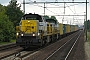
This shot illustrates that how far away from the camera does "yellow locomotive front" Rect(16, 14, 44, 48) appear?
21797mm

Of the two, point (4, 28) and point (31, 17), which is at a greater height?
point (31, 17)

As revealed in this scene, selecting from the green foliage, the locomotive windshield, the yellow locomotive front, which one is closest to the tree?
the green foliage

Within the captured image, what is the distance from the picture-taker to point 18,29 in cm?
2228

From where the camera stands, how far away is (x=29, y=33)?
22000mm

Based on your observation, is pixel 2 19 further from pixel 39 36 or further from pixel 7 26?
pixel 39 36

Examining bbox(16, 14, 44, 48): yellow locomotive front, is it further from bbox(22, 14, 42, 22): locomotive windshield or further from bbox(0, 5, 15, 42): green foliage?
bbox(0, 5, 15, 42): green foliage

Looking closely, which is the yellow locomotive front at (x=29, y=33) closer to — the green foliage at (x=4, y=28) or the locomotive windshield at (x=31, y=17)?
the locomotive windshield at (x=31, y=17)

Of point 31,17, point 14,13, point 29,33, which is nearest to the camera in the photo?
point 29,33

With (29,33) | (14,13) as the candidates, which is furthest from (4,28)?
(29,33)

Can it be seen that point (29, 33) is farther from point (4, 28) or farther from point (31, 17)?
point (4, 28)

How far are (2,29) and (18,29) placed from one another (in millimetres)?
14554

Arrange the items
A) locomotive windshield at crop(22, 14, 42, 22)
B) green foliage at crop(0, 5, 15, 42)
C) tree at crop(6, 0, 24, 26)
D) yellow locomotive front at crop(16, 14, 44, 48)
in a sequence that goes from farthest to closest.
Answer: tree at crop(6, 0, 24, 26), green foliage at crop(0, 5, 15, 42), locomotive windshield at crop(22, 14, 42, 22), yellow locomotive front at crop(16, 14, 44, 48)

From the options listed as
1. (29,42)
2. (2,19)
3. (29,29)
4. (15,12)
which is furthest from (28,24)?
(15,12)

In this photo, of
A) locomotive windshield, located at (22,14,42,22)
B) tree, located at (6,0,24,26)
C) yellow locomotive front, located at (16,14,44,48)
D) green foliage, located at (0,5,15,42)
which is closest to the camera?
yellow locomotive front, located at (16,14,44,48)
